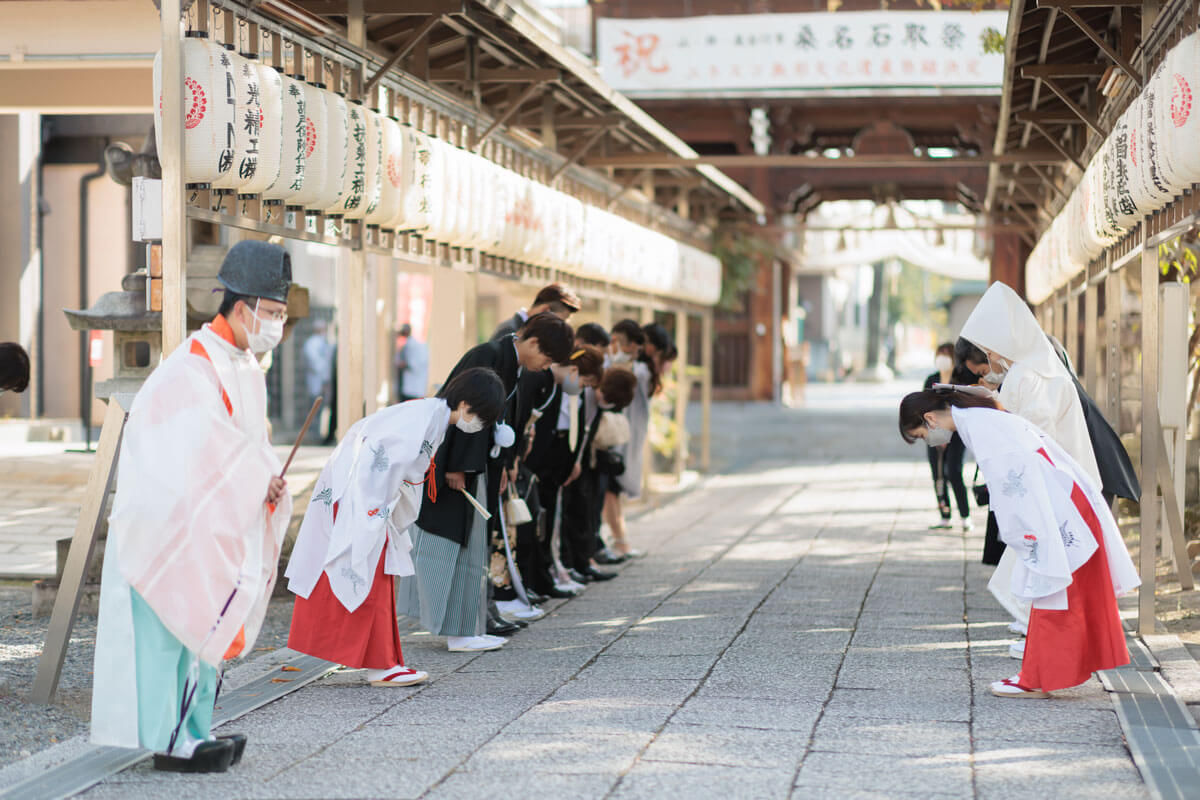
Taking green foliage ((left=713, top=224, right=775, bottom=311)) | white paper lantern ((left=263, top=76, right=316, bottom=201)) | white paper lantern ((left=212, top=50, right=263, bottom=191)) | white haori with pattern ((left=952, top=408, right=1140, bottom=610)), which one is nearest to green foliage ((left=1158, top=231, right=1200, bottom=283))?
white haori with pattern ((left=952, top=408, right=1140, bottom=610))

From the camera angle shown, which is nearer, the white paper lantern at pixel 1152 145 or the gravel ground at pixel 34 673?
the gravel ground at pixel 34 673

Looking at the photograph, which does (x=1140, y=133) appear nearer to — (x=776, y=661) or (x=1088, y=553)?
(x=1088, y=553)

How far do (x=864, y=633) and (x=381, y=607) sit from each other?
2.54m

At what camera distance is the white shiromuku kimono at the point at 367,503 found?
5.45 metres

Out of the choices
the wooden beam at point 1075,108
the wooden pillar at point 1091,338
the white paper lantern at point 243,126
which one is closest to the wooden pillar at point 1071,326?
the wooden pillar at point 1091,338

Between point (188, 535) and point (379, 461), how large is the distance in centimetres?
146

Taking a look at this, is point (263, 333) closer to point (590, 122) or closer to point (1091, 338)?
point (590, 122)

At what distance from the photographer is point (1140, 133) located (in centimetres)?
645

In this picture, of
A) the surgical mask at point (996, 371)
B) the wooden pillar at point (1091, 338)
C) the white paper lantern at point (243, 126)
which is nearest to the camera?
the white paper lantern at point (243, 126)

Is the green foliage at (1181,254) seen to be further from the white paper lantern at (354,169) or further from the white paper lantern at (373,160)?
the white paper lantern at (354,169)

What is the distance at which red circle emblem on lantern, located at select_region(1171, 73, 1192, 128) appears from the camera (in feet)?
18.0

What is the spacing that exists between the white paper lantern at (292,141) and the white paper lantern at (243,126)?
0.71 ft

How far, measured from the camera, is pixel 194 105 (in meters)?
5.35

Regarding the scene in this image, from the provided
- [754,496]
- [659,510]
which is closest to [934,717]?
[659,510]
